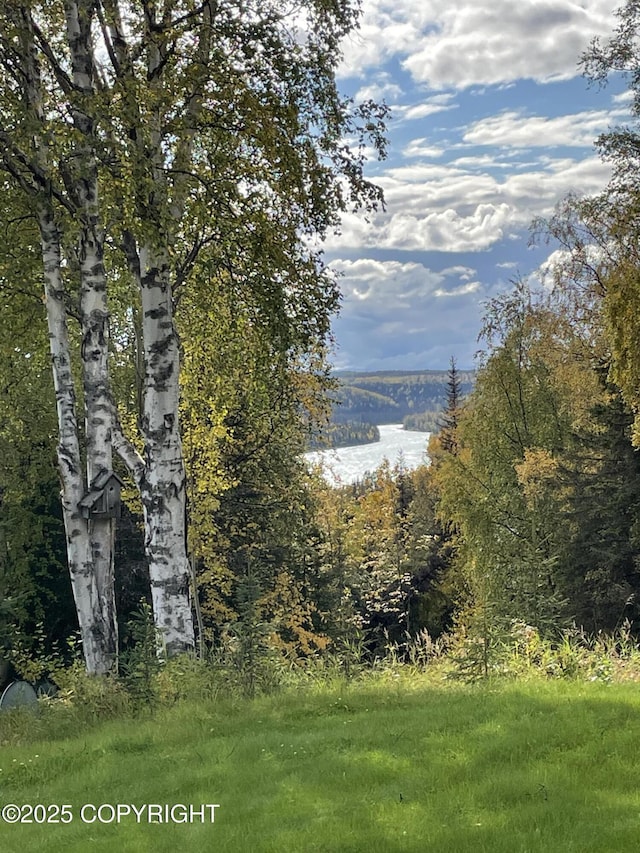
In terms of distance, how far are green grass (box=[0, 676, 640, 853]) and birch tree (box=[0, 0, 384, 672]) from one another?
9.14ft

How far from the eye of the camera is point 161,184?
869cm

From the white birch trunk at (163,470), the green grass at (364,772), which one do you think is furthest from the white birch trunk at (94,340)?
the green grass at (364,772)

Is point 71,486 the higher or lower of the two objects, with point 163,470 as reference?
lower

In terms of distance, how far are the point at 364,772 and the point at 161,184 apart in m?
6.69

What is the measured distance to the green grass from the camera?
4.12 metres

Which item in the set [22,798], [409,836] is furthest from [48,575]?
[409,836]

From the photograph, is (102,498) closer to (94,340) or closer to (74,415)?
(74,415)

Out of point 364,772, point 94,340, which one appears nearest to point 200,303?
point 94,340

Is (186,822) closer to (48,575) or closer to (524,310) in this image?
(48,575)

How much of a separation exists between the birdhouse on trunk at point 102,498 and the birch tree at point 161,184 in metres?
0.19

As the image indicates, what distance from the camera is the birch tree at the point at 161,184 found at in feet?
29.2

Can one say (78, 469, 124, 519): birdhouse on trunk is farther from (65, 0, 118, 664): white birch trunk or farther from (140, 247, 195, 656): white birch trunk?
(140, 247, 195, 656): white birch trunk

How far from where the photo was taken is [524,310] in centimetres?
2564

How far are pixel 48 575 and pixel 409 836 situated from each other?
857 inches
